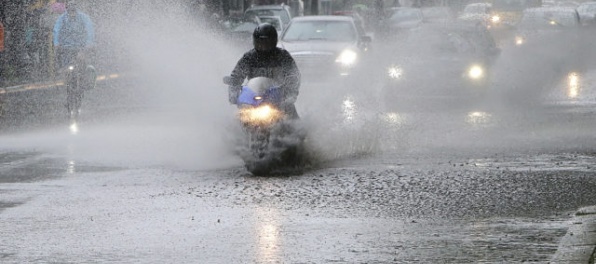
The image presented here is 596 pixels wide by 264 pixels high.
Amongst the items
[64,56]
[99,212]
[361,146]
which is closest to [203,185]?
[99,212]

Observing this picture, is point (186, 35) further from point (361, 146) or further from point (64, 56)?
point (361, 146)

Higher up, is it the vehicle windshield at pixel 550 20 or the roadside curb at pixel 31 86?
the roadside curb at pixel 31 86

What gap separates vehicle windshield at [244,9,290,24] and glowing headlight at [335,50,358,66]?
16519 mm

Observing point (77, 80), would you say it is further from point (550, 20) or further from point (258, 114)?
point (550, 20)

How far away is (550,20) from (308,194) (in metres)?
37.4

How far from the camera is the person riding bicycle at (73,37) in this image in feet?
70.0

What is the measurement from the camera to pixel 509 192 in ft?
38.8

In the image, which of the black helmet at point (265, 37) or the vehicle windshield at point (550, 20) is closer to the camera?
the black helmet at point (265, 37)

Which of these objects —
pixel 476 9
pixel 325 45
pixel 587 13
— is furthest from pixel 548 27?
pixel 325 45

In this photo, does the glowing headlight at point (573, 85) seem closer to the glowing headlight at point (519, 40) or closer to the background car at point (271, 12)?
the glowing headlight at point (519, 40)

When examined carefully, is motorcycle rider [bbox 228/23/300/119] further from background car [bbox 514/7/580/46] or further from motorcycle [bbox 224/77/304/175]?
background car [bbox 514/7/580/46]

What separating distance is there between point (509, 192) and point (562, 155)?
3344mm

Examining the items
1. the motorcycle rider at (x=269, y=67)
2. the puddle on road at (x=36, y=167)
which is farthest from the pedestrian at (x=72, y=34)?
the motorcycle rider at (x=269, y=67)

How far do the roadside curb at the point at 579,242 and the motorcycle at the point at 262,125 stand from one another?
3700mm
